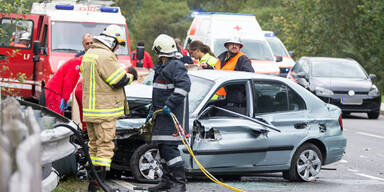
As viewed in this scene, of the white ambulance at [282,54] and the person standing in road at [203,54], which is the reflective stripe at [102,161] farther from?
the white ambulance at [282,54]

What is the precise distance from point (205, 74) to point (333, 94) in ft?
34.8

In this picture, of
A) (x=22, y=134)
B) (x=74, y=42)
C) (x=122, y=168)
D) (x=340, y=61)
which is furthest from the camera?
(x=340, y=61)

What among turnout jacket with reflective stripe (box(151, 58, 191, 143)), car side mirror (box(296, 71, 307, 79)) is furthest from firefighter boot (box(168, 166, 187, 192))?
car side mirror (box(296, 71, 307, 79))

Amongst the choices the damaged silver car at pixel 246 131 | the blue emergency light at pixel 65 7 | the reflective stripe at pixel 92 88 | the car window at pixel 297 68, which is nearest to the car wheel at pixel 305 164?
the damaged silver car at pixel 246 131

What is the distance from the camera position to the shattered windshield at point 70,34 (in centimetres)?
1550

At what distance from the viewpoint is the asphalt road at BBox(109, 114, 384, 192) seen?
8.76 m

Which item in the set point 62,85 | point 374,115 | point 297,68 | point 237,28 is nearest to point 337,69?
point 297,68

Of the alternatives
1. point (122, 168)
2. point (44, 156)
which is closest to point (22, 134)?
point (44, 156)

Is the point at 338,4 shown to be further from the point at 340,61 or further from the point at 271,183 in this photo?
the point at 271,183

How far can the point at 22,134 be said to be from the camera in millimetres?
3217

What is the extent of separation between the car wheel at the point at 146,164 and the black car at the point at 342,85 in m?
11.1

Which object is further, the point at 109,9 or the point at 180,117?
the point at 109,9

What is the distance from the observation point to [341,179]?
9.85m

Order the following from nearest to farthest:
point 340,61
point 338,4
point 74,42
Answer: point 74,42
point 340,61
point 338,4
